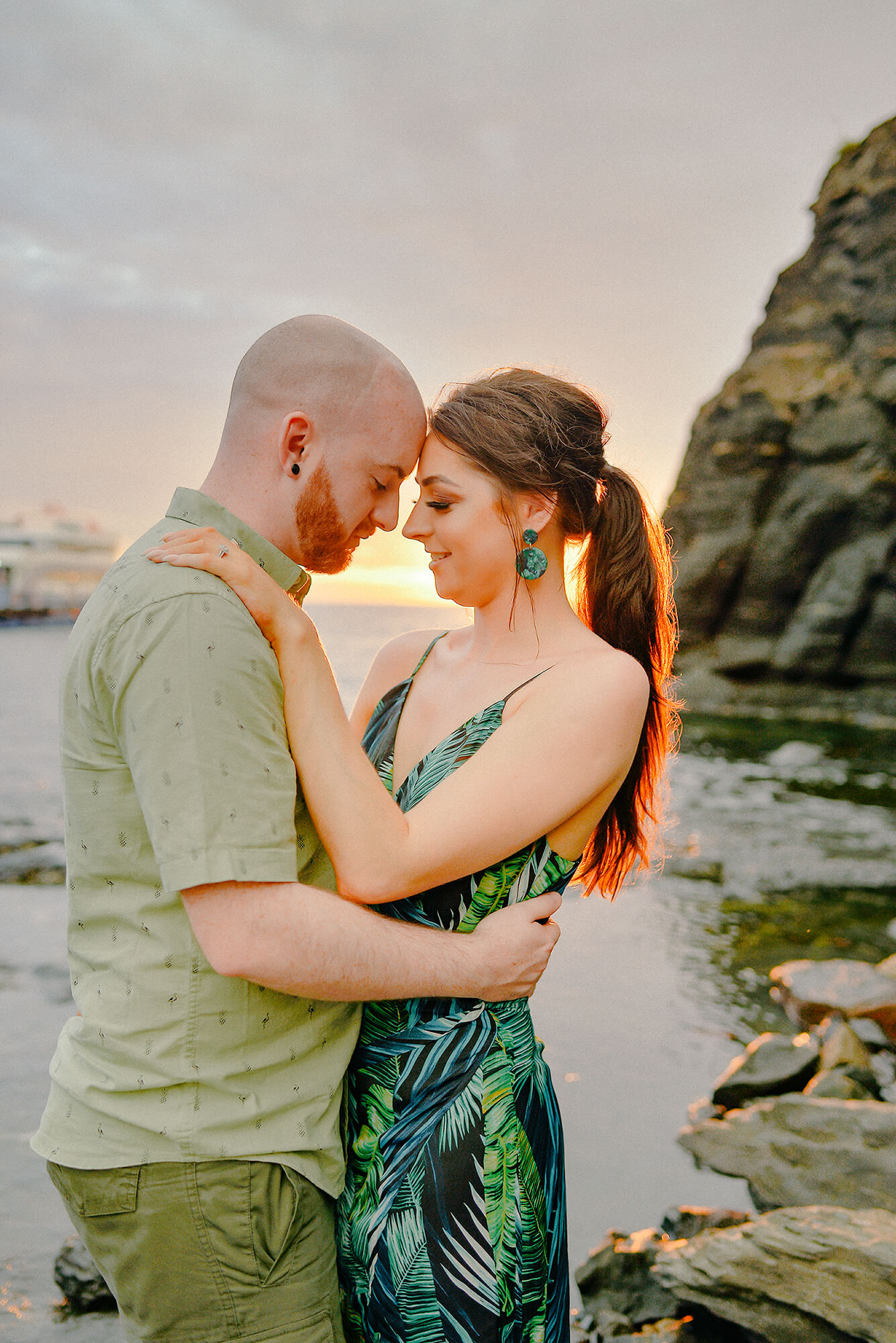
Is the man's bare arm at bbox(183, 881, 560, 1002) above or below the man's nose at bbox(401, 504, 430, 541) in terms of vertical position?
below

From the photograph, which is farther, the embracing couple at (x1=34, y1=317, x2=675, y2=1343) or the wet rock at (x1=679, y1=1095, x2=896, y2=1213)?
the wet rock at (x1=679, y1=1095, x2=896, y2=1213)

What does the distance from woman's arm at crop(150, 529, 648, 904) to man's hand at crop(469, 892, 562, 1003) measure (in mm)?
140

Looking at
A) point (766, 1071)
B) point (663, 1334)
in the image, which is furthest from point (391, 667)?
point (766, 1071)

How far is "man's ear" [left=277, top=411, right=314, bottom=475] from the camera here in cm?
187

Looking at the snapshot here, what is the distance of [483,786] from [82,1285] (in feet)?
8.70

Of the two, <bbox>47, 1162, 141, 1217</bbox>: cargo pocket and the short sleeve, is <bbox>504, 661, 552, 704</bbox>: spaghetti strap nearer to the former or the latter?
the short sleeve

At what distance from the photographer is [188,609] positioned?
4.95 feet

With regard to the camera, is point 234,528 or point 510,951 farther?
point 510,951

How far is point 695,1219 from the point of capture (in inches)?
141

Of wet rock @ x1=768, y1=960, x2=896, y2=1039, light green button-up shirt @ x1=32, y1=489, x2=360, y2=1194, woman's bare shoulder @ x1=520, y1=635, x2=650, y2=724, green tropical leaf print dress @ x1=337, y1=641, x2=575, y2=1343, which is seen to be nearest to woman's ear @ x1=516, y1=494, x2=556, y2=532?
woman's bare shoulder @ x1=520, y1=635, x2=650, y2=724

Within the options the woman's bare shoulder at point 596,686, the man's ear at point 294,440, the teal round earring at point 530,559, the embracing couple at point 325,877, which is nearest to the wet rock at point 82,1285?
the embracing couple at point 325,877

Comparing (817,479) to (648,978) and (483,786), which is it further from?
(483,786)

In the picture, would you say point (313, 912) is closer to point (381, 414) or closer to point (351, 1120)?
point (351, 1120)

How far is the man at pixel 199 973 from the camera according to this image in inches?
58.4
